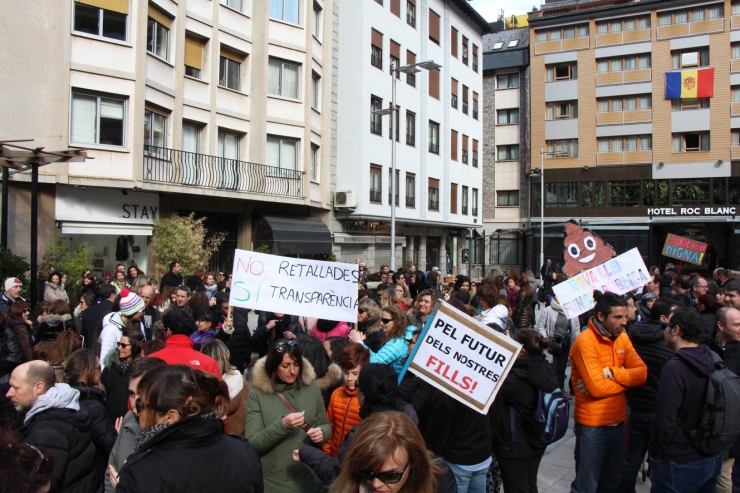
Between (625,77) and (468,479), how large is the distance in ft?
139

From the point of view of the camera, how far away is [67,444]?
3.49 meters

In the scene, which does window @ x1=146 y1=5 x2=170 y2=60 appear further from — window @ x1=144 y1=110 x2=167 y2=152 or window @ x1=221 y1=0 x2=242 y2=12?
window @ x1=221 y1=0 x2=242 y2=12

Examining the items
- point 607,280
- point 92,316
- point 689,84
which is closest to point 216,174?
point 92,316

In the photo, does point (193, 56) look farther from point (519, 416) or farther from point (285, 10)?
point (519, 416)

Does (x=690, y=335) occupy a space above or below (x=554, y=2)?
below

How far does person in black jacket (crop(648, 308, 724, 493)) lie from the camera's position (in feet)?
14.0

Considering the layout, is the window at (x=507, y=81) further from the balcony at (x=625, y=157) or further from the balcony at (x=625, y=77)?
the balcony at (x=625, y=157)

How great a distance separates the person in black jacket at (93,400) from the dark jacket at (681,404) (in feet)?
12.1

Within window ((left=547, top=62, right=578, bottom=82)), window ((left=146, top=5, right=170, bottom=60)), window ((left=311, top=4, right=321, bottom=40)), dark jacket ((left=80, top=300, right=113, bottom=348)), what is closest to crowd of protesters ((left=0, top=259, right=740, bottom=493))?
dark jacket ((left=80, top=300, right=113, bottom=348))

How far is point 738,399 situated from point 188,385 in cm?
369

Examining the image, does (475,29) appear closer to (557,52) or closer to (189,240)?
(557,52)

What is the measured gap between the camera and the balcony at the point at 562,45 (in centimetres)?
4178

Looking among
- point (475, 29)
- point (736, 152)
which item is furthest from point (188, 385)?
point (736, 152)

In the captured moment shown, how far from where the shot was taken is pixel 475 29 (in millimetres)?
40156
